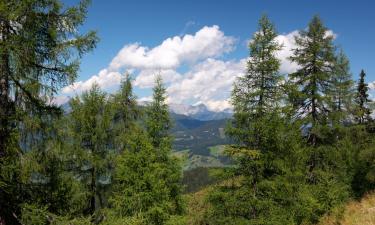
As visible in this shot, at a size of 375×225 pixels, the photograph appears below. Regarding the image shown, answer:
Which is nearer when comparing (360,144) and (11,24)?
(11,24)

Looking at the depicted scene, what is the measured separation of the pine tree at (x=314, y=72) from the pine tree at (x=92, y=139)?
14632 mm

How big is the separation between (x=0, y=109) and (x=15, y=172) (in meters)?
1.77

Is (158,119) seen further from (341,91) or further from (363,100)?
(363,100)

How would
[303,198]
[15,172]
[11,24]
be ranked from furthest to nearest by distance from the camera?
[303,198] → [15,172] → [11,24]

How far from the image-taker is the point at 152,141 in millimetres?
25328

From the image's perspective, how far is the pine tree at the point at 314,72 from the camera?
28.1 meters

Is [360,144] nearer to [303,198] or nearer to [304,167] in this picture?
[304,167]

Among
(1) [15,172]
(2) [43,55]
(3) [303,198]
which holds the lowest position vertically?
(3) [303,198]

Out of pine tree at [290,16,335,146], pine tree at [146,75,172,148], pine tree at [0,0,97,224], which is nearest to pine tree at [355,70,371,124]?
pine tree at [290,16,335,146]

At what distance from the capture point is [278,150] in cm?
1912

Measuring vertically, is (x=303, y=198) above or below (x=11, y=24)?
below

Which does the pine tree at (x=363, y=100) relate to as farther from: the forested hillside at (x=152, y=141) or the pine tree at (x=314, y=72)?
the pine tree at (x=314, y=72)

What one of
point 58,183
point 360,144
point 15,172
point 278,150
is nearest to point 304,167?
point 360,144

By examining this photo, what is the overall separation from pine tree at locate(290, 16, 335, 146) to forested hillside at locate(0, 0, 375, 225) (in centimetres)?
8
